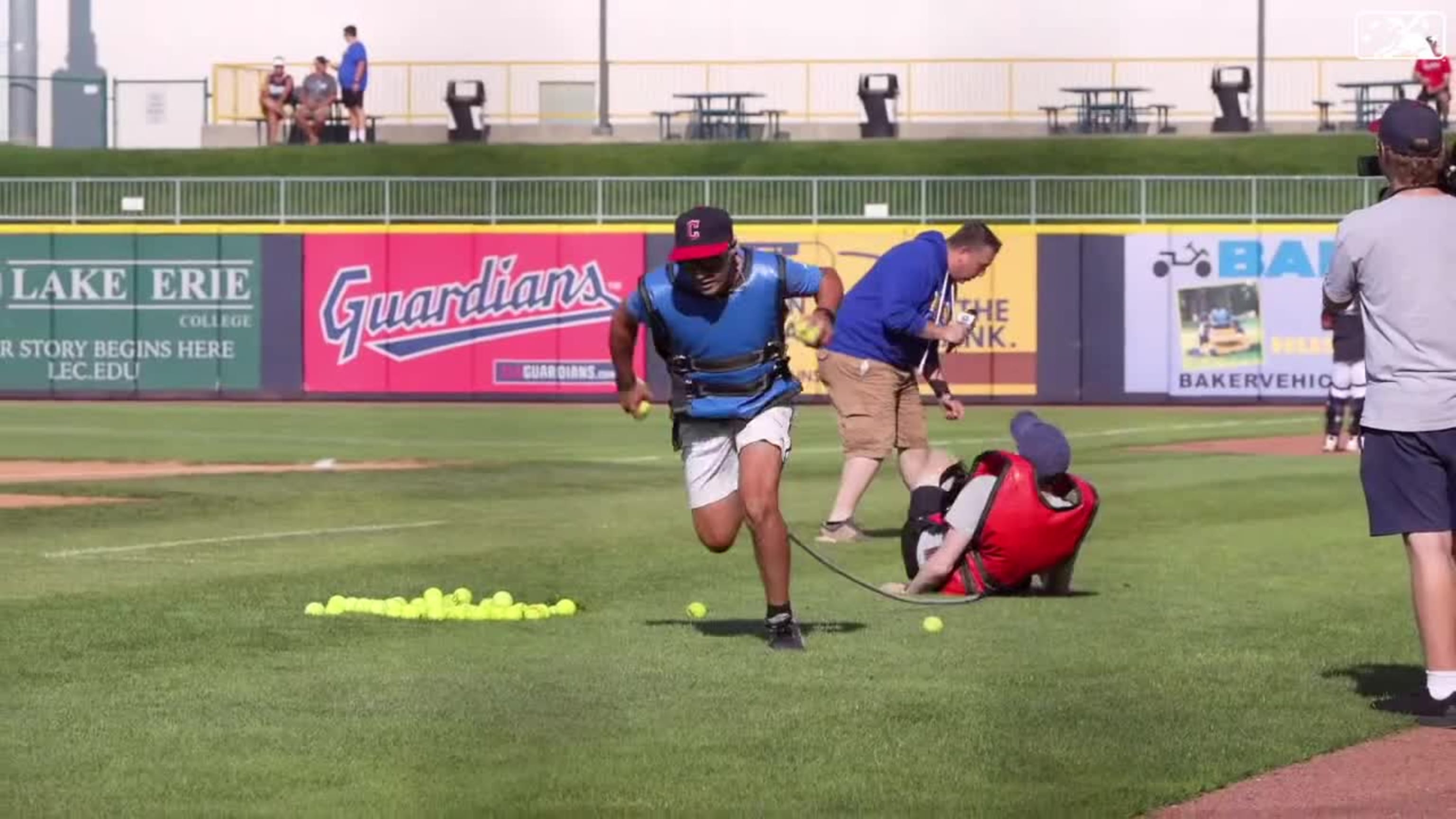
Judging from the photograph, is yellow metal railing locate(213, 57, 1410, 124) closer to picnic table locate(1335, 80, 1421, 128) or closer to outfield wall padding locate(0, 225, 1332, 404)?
picnic table locate(1335, 80, 1421, 128)

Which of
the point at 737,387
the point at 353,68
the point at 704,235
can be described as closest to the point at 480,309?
the point at 737,387

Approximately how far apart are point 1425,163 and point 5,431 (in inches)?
845

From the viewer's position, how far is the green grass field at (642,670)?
20.7ft

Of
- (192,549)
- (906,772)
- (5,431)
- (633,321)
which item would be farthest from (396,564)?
(5,431)

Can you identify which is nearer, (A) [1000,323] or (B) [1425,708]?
(B) [1425,708]

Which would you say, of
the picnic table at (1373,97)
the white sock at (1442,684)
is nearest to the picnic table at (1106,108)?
the picnic table at (1373,97)

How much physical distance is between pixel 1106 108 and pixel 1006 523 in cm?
1477

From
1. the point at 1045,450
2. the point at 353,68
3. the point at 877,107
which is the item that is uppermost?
the point at 877,107

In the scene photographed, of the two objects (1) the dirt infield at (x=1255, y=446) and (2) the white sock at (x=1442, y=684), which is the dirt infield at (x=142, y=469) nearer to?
(1) the dirt infield at (x=1255, y=446)

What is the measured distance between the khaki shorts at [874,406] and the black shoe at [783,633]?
4.10 meters

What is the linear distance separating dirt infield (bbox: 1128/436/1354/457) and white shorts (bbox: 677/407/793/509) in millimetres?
13821

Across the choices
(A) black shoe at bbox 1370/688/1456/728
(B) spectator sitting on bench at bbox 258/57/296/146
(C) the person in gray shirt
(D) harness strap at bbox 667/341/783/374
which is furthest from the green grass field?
(B) spectator sitting on bench at bbox 258/57/296/146

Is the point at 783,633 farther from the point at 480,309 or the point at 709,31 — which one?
the point at 480,309

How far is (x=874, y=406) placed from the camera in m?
13.1
